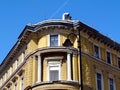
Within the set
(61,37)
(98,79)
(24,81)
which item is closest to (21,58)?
(24,81)

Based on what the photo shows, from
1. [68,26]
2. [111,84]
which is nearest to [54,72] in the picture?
[68,26]

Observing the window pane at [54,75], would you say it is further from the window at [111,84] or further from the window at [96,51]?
the window at [111,84]

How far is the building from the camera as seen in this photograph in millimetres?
37875

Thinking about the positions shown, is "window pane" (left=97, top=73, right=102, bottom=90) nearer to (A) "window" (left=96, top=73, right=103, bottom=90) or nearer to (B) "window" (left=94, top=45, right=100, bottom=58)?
(A) "window" (left=96, top=73, right=103, bottom=90)

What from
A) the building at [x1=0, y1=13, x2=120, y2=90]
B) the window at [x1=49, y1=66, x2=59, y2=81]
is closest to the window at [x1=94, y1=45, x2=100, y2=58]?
the building at [x1=0, y1=13, x2=120, y2=90]

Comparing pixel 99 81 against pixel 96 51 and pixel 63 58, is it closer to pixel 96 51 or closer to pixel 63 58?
pixel 96 51

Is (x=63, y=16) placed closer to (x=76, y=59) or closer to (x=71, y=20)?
(x=71, y=20)

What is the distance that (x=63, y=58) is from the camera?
3831 centimetres

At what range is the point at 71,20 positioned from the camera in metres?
40.3

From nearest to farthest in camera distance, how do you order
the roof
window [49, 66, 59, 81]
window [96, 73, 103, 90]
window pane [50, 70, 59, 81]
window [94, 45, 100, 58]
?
1. window pane [50, 70, 59, 81]
2. window [49, 66, 59, 81]
3. the roof
4. window [96, 73, 103, 90]
5. window [94, 45, 100, 58]

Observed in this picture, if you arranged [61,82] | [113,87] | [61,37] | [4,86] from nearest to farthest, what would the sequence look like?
1. [61,82]
2. [61,37]
3. [113,87]
4. [4,86]

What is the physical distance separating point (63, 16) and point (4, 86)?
1277 centimetres

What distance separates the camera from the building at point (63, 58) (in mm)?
37875

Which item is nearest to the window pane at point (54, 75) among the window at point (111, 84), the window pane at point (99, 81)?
the window pane at point (99, 81)
